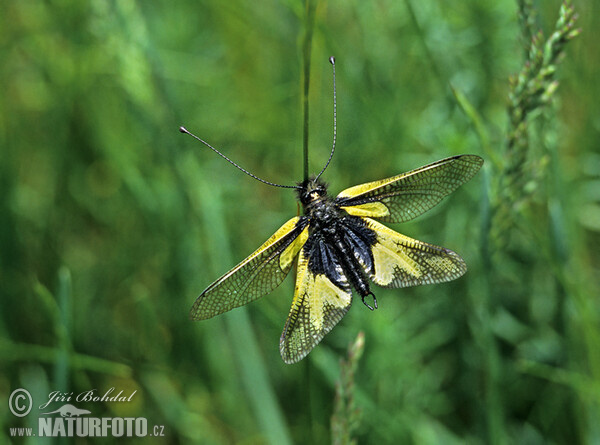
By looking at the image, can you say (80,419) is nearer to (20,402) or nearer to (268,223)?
(20,402)

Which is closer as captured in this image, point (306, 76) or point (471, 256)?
point (306, 76)

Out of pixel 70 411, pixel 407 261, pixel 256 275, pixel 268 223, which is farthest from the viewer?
pixel 268 223

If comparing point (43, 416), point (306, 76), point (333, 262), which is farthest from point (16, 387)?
point (306, 76)

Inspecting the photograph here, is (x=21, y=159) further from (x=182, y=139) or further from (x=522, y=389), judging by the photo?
(x=522, y=389)

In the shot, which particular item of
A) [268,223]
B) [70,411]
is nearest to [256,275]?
[70,411]

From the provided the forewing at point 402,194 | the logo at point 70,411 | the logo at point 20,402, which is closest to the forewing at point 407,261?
the forewing at point 402,194

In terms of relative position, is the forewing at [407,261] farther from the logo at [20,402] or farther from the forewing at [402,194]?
the logo at [20,402]
